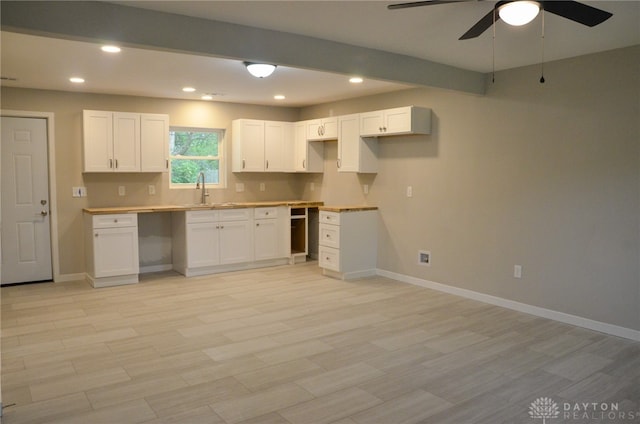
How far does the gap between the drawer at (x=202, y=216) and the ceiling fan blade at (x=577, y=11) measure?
479cm

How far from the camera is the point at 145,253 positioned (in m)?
6.64

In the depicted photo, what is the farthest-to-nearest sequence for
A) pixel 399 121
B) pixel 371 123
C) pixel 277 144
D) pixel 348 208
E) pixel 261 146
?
1. pixel 277 144
2. pixel 261 146
3. pixel 348 208
4. pixel 371 123
5. pixel 399 121

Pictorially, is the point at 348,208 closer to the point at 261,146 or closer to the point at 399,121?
the point at 399,121

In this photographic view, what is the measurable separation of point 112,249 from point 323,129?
316 centimetres

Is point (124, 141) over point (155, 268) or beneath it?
over

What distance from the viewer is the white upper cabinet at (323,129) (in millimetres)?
6666

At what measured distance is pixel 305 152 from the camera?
7.25 metres

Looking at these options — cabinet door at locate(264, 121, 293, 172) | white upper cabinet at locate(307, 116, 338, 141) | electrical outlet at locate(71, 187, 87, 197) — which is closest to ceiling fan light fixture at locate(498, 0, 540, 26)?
white upper cabinet at locate(307, 116, 338, 141)

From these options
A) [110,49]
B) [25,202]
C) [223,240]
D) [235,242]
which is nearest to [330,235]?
[235,242]

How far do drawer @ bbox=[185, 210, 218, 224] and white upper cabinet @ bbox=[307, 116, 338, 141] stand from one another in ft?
5.93

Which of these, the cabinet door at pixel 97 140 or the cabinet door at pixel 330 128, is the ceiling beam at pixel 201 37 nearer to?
the cabinet door at pixel 330 128

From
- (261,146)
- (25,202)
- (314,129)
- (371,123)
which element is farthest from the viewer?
(261,146)

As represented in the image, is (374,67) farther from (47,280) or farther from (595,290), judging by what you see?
(47,280)

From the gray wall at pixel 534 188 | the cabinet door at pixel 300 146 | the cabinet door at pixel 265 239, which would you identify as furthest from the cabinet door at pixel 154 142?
the gray wall at pixel 534 188
